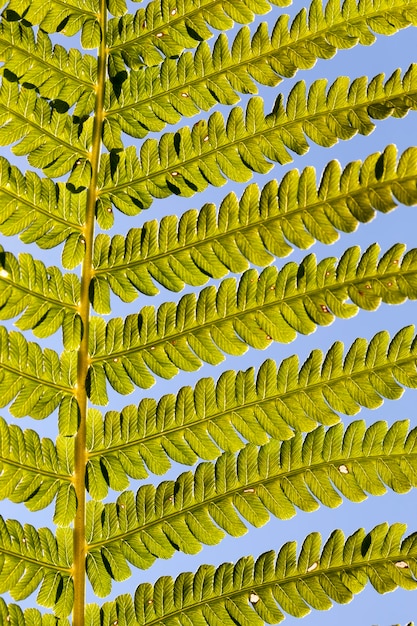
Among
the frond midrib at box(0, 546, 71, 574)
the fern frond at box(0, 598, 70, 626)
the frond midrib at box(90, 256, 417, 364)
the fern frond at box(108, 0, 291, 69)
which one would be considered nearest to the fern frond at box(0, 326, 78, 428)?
the frond midrib at box(90, 256, 417, 364)

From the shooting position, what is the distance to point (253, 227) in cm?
235

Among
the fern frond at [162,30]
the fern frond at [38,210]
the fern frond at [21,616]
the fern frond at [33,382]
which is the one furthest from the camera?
the fern frond at [162,30]

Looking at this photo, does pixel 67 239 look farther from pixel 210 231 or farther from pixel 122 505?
pixel 122 505

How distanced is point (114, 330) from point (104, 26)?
3.81 feet

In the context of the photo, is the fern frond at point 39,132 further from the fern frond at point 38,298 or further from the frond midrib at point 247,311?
the frond midrib at point 247,311

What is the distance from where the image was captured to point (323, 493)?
2.22 meters

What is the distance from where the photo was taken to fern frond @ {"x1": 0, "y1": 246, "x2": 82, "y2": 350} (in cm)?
234

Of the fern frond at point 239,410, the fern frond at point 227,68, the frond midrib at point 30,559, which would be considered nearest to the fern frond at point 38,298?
the fern frond at point 239,410

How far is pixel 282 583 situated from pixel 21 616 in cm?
78

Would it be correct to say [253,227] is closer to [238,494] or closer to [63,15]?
[238,494]

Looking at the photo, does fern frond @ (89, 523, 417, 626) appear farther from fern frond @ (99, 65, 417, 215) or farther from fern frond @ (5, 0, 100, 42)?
fern frond @ (5, 0, 100, 42)

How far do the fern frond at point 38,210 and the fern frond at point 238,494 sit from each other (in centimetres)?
90

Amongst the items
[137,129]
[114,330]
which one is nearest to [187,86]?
[137,129]

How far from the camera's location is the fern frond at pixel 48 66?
2.51 m
